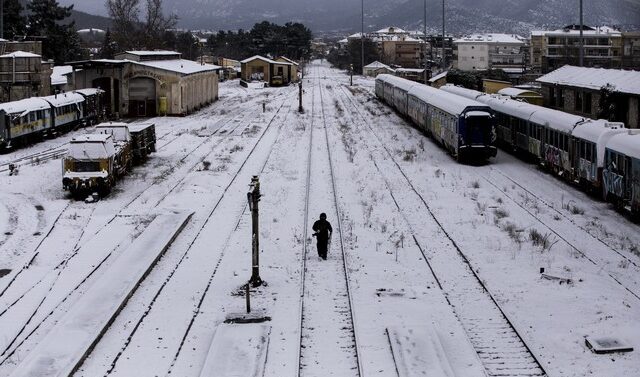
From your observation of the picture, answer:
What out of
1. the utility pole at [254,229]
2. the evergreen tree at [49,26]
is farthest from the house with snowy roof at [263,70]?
the utility pole at [254,229]

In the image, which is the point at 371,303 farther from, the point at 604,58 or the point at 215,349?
the point at 604,58

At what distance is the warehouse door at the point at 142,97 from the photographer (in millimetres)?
61625

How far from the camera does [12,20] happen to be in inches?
3204

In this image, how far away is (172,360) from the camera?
13.3 meters

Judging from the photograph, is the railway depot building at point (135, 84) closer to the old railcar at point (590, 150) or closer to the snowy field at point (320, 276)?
the snowy field at point (320, 276)

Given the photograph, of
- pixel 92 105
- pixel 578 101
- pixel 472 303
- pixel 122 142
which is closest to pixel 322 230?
pixel 472 303

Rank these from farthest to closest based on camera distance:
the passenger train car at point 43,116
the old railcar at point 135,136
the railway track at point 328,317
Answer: the passenger train car at point 43,116 < the old railcar at point 135,136 < the railway track at point 328,317

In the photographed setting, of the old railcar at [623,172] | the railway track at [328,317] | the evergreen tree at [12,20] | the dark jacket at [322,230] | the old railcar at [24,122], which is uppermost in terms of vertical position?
the evergreen tree at [12,20]

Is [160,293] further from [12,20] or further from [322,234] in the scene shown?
[12,20]

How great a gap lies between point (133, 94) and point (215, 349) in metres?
50.7

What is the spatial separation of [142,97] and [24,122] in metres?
22.0

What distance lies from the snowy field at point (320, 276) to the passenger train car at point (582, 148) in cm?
77

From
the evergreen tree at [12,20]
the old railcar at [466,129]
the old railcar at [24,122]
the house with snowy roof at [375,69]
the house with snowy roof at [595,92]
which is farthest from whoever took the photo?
the house with snowy roof at [375,69]

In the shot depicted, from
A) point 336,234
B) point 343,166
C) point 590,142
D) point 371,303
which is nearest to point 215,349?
point 371,303
